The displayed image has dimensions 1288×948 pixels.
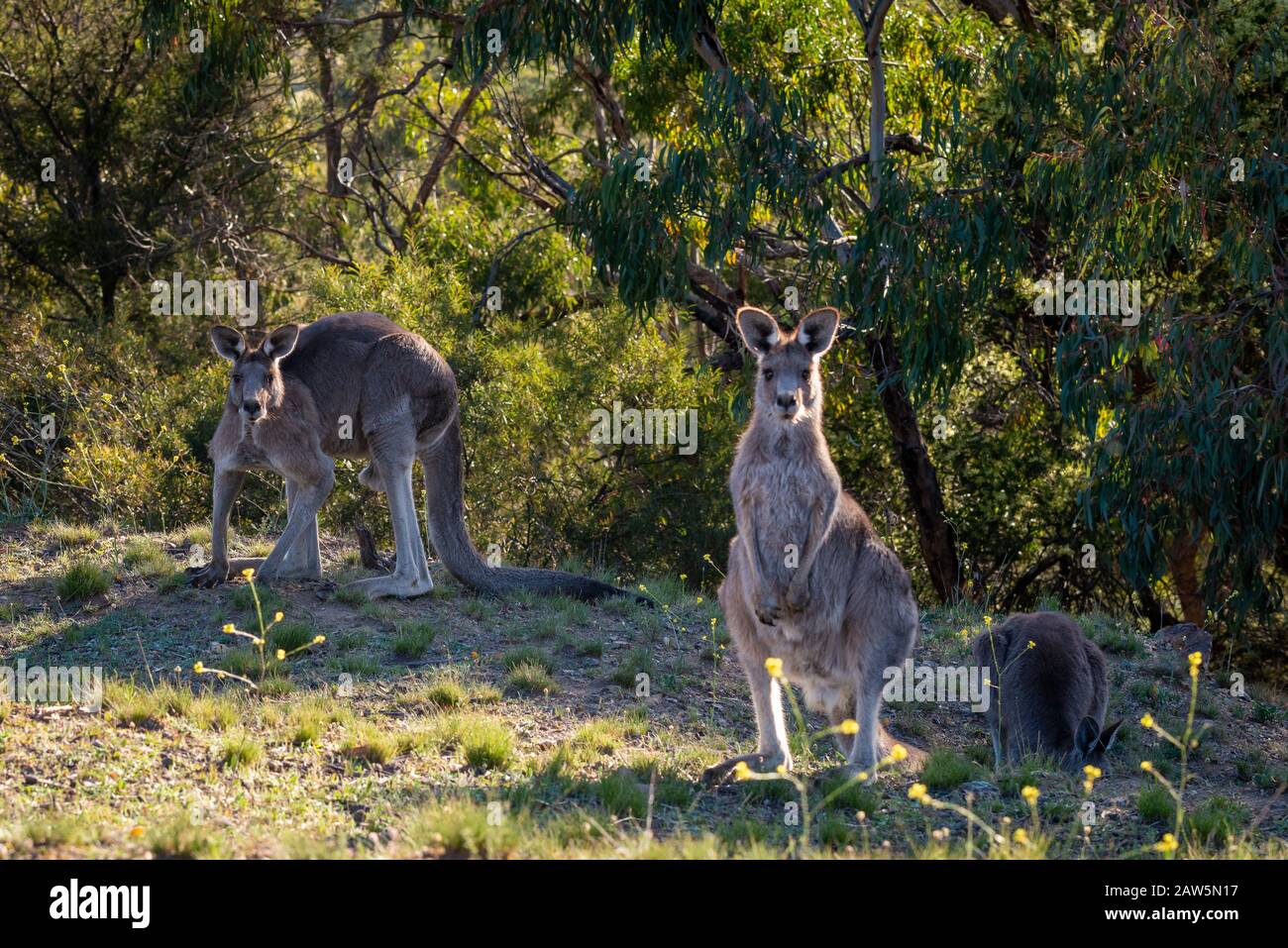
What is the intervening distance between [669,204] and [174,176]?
26.8 ft

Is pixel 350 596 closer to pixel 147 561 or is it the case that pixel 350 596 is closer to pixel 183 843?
pixel 147 561

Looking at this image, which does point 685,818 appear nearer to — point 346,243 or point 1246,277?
point 1246,277

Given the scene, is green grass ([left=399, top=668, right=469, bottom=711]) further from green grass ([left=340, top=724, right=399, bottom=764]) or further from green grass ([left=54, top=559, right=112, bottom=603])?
green grass ([left=54, top=559, right=112, bottom=603])

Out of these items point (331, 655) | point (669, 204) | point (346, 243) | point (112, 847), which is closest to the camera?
point (112, 847)

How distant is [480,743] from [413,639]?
2003 mm

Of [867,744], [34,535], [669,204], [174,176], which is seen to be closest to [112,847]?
[867,744]

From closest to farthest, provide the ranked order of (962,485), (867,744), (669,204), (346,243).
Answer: (867,744) < (669,204) < (962,485) < (346,243)

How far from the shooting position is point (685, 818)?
5551 mm

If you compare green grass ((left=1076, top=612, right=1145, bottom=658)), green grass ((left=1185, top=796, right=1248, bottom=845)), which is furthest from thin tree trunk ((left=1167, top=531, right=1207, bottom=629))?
green grass ((left=1185, top=796, right=1248, bottom=845))

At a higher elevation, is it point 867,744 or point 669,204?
point 669,204

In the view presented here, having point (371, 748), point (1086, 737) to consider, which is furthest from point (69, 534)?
point (1086, 737)

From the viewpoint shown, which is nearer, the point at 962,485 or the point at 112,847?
the point at 112,847

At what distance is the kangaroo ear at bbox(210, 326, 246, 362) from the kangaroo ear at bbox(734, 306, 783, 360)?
11.2 feet

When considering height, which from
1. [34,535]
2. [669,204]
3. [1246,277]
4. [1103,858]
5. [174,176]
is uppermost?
[174,176]
